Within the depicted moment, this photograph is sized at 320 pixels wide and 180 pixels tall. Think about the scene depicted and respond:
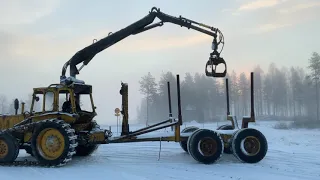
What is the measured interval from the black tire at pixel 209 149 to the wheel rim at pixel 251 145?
2.97 feet

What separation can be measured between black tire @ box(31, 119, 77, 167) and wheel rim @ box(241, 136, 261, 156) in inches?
232

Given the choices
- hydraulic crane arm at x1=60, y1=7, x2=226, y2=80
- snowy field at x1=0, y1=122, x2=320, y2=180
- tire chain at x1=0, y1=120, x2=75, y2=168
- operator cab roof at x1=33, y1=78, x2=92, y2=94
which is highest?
hydraulic crane arm at x1=60, y1=7, x2=226, y2=80

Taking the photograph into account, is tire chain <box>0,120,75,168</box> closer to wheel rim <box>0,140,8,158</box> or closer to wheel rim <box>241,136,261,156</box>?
wheel rim <box>0,140,8,158</box>

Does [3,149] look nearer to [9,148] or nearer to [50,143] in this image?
[9,148]

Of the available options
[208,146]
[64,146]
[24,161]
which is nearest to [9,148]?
[24,161]

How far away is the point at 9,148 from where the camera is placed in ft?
39.2

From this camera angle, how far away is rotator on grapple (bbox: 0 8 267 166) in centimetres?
1178

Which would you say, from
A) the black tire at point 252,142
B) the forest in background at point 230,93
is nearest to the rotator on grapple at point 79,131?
the black tire at point 252,142

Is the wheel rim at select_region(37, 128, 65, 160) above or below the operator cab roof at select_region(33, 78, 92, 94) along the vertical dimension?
below

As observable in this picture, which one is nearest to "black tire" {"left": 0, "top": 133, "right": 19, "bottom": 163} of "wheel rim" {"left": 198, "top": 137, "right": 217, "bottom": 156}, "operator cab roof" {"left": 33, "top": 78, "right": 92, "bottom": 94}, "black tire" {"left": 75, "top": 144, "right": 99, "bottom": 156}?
"operator cab roof" {"left": 33, "top": 78, "right": 92, "bottom": 94}

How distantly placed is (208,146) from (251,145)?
159 cm

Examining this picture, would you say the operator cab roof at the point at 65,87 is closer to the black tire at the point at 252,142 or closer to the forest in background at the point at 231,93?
the black tire at the point at 252,142

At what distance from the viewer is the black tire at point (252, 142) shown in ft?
39.9

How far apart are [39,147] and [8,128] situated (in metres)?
1.92
